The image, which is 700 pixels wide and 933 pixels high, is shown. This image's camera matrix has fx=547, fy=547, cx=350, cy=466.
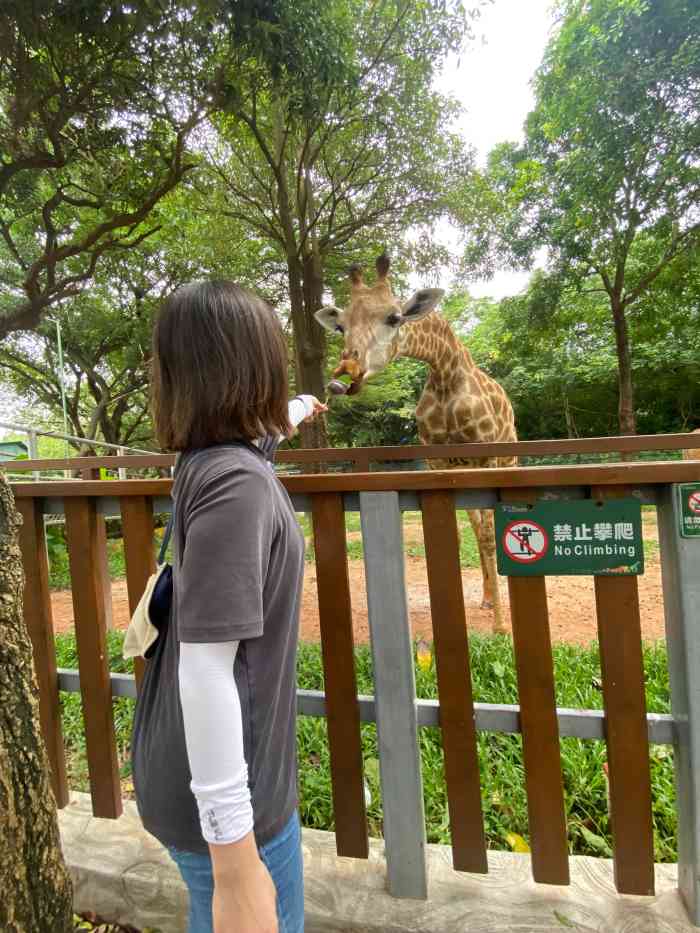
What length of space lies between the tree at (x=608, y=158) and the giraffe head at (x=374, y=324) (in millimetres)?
5951

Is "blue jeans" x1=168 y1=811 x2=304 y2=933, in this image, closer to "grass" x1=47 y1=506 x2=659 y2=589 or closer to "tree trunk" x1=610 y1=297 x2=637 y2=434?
"grass" x1=47 y1=506 x2=659 y2=589

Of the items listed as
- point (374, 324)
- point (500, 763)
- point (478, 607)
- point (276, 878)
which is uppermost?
point (374, 324)

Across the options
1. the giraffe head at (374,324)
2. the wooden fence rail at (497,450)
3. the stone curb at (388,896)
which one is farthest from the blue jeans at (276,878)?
the giraffe head at (374,324)

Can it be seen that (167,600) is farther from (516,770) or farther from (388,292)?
(388,292)

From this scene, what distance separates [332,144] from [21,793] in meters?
8.94

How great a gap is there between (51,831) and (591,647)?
3271 millimetres

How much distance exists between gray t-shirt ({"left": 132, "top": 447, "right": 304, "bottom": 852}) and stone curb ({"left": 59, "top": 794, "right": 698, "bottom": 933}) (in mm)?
731

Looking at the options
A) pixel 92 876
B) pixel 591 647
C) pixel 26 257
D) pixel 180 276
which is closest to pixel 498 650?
pixel 591 647

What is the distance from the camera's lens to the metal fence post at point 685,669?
133 cm

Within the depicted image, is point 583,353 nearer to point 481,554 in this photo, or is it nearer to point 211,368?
point 481,554

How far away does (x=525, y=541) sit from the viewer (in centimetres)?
141

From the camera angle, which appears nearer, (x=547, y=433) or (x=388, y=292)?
(x=388, y=292)

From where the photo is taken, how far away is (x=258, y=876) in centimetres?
83

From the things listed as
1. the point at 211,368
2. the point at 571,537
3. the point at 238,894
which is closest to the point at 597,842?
the point at 571,537
